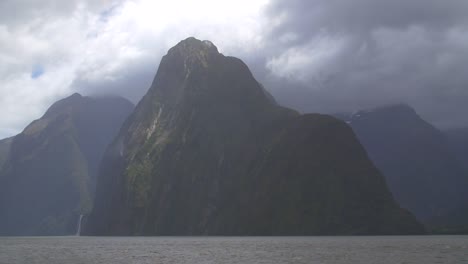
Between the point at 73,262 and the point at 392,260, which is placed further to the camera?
the point at 73,262

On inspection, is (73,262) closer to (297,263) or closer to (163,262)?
(163,262)

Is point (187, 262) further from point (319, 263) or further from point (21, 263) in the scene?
point (21, 263)

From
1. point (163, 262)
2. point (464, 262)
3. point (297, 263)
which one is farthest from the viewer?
point (163, 262)

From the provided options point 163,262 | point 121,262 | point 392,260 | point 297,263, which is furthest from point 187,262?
point 392,260

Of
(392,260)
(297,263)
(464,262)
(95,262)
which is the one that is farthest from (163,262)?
(464,262)

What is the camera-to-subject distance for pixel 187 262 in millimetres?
78875

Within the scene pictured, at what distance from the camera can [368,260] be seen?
250 ft

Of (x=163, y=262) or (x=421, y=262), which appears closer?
(x=421, y=262)

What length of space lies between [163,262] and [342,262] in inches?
950

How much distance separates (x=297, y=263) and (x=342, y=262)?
5.90 m

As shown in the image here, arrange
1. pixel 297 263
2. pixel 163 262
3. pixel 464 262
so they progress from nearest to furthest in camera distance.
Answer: pixel 464 262 < pixel 297 263 < pixel 163 262

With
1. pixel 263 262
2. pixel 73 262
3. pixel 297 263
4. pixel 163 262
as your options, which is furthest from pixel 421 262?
pixel 73 262

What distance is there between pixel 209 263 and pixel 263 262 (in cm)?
716

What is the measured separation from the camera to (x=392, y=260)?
7612cm
